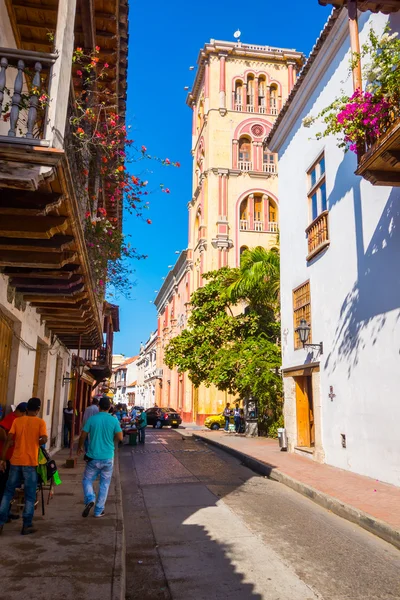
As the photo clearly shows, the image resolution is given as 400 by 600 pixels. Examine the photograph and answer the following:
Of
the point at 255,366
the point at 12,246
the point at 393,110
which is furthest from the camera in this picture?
the point at 255,366

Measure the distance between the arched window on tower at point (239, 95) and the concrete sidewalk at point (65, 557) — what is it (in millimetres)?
36360

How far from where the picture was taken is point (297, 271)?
49.0 ft

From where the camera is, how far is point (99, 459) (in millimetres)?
7008

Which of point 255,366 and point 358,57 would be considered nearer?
point 358,57

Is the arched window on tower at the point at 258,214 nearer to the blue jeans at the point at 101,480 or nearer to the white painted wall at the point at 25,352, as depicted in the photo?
the white painted wall at the point at 25,352

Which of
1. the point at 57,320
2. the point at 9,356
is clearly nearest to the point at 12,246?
the point at 9,356

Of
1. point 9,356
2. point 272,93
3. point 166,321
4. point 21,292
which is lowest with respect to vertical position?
point 9,356

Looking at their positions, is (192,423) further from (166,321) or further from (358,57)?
(358,57)

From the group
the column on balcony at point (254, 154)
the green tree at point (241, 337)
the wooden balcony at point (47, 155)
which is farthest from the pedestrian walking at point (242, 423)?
the column on balcony at point (254, 154)

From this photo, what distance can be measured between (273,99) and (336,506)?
37349 mm

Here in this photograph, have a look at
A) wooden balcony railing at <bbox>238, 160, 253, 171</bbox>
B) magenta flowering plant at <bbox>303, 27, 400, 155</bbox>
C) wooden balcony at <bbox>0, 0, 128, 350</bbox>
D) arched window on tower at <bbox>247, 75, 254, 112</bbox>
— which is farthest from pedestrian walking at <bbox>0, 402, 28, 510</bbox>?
arched window on tower at <bbox>247, 75, 254, 112</bbox>

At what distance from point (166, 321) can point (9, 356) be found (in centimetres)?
5113

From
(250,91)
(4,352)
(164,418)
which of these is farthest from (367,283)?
(250,91)

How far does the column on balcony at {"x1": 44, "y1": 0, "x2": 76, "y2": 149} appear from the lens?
460cm
